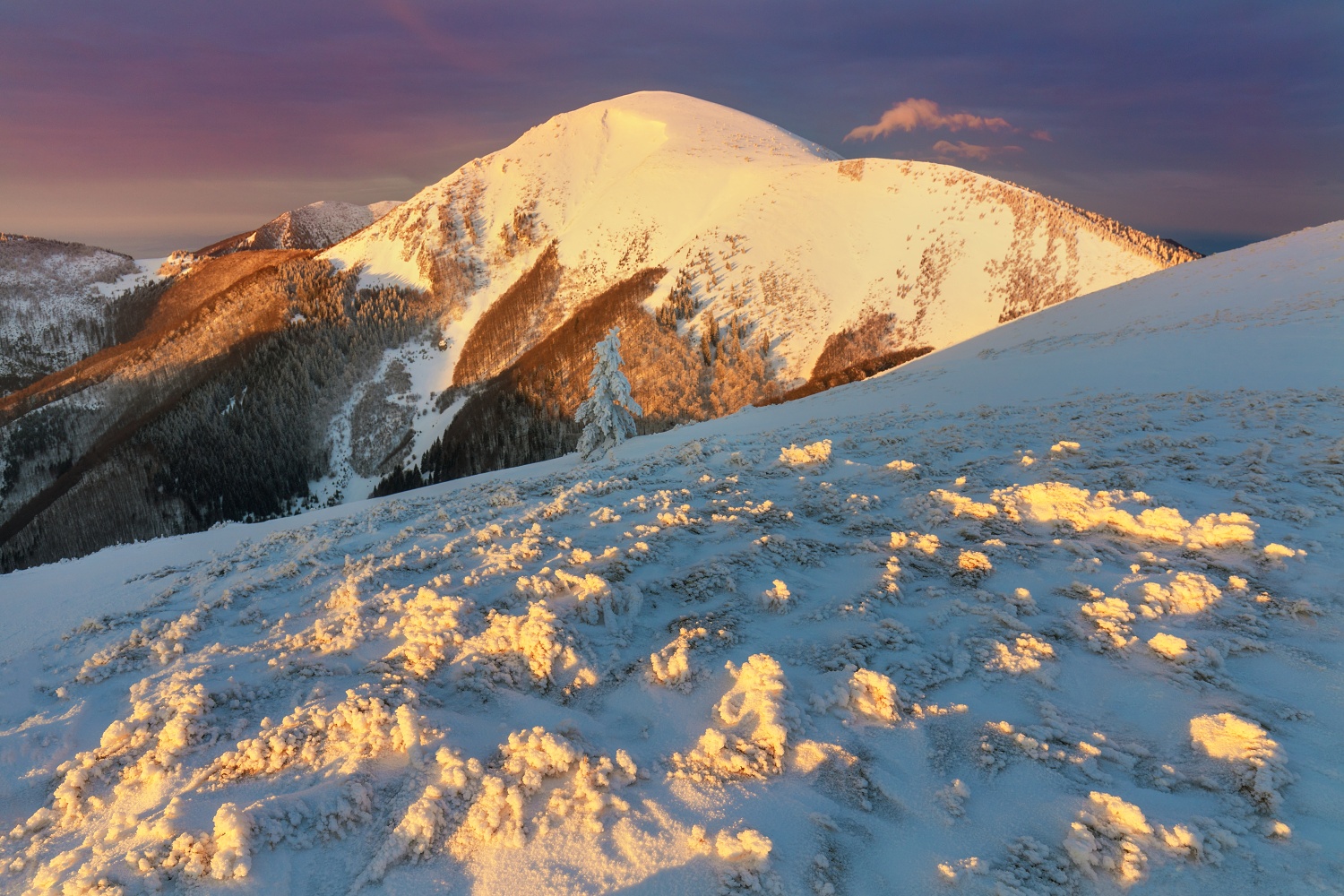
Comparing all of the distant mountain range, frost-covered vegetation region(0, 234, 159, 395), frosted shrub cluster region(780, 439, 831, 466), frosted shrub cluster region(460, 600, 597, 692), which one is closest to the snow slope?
the distant mountain range

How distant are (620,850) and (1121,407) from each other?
13.8m

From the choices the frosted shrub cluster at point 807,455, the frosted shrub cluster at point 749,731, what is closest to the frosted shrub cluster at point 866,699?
the frosted shrub cluster at point 749,731

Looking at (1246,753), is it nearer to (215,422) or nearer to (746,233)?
(746,233)

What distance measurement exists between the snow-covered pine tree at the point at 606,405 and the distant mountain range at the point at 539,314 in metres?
26.6

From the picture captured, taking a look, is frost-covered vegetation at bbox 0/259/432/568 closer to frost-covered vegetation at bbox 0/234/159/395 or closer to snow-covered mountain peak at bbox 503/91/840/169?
snow-covered mountain peak at bbox 503/91/840/169

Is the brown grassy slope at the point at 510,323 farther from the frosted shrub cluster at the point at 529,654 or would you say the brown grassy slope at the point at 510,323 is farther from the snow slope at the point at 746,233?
the frosted shrub cluster at the point at 529,654

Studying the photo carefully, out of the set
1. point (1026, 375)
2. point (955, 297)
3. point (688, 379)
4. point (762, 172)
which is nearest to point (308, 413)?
point (688, 379)

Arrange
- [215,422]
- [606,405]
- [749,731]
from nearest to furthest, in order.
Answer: [749,731], [606,405], [215,422]

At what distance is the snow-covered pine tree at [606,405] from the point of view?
1470 inches

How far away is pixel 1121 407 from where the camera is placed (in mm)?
12648

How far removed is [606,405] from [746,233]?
2083 inches

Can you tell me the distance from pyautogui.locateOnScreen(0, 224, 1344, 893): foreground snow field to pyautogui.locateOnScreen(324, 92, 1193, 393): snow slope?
56.1m

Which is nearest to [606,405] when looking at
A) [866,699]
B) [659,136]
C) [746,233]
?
[866,699]

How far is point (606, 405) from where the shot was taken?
37.4 meters
